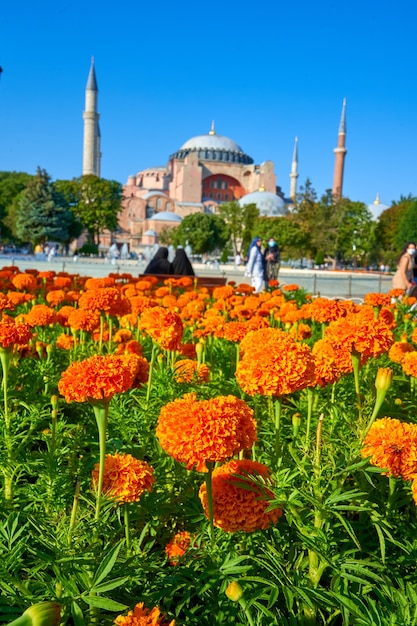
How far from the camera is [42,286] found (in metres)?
5.22

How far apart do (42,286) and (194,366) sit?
3176mm

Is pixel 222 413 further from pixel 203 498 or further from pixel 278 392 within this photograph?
pixel 278 392

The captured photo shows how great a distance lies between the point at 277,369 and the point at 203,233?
55.0 meters

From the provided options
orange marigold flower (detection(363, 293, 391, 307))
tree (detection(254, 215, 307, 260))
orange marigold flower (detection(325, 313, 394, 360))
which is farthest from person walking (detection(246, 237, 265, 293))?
tree (detection(254, 215, 307, 260))

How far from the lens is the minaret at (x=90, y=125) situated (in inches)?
2972

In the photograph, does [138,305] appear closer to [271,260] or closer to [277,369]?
[277,369]

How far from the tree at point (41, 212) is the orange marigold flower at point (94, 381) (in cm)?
3827

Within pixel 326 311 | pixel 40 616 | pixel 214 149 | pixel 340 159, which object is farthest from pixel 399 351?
pixel 214 149

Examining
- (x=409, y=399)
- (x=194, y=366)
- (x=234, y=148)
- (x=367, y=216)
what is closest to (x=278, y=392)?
(x=194, y=366)

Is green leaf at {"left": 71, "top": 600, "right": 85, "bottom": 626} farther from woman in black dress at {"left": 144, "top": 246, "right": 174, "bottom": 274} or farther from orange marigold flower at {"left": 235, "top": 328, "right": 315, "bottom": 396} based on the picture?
woman in black dress at {"left": 144, "top": 246, "right": 174, "bottom": 274}

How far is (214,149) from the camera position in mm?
90875

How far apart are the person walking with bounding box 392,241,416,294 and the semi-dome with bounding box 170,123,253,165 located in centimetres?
8573

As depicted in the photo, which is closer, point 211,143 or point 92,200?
point 92,200

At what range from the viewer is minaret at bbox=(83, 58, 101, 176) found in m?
75.5
